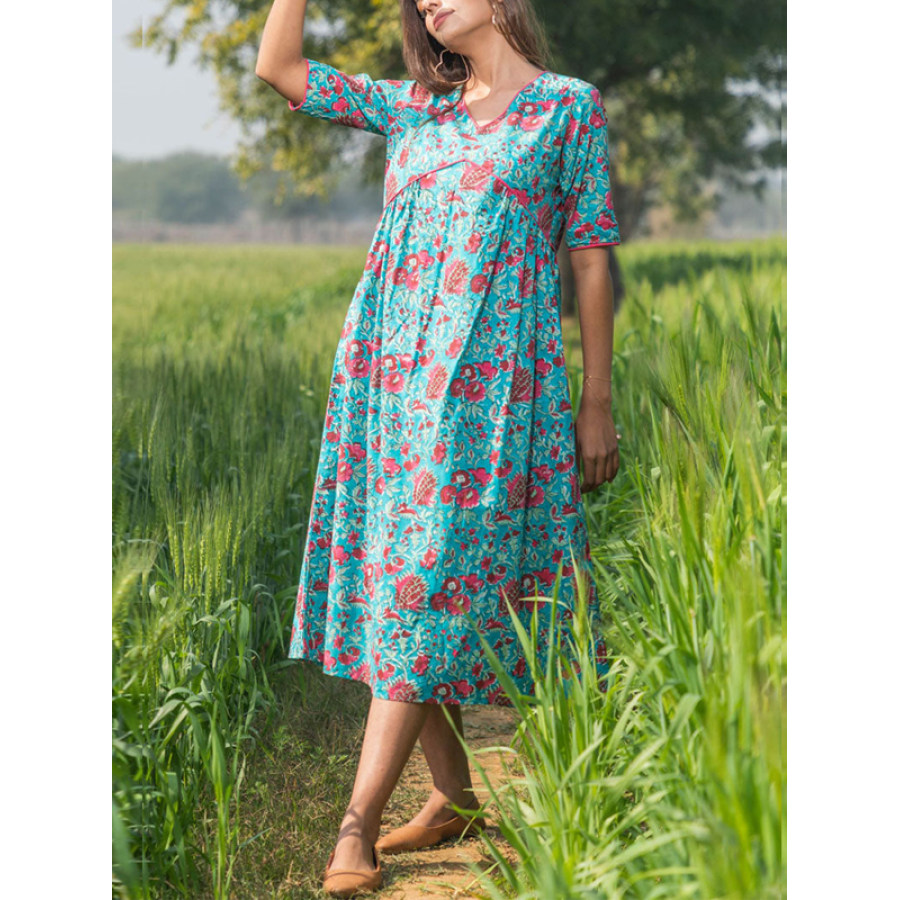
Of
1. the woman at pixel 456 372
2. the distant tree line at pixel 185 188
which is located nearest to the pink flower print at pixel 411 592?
the woman at pixel 456 372

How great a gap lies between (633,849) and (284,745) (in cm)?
142

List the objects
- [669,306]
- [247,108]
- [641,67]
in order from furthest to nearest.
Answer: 1. [641,67]
2. [247,108]
3. [669,306]

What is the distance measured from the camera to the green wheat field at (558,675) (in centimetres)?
138

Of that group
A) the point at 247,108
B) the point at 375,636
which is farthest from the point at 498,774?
the point at 247,108

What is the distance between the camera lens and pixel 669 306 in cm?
546

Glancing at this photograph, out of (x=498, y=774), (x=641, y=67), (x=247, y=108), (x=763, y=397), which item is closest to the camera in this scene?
(x=763, y=397)

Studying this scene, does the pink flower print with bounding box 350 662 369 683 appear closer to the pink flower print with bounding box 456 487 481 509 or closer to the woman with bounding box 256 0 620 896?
the woman with bounding box 256 0 620 896

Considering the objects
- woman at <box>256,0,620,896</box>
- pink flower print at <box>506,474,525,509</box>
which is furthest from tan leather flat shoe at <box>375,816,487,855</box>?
pink flower print at <box>506,474,525,509</box>

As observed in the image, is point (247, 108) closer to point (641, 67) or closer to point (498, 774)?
Answer: point (641, 67)

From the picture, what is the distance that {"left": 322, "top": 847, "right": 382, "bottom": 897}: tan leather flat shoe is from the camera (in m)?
1.98

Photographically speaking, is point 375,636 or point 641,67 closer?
point 375,636

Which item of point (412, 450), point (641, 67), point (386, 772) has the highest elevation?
point (641, 67)

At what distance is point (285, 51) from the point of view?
6.91 ft

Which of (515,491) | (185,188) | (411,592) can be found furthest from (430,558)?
(185,188)
